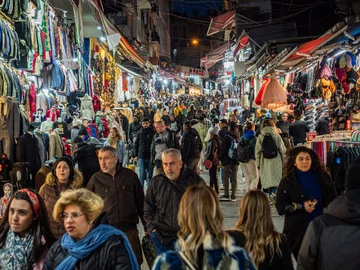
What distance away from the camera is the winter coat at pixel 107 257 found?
11.5 feet

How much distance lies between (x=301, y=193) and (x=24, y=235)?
309cm

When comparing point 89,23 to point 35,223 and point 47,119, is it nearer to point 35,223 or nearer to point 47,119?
point 47,119

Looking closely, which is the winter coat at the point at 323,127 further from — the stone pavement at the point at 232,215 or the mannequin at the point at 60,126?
the mannequin at the point at 60,126

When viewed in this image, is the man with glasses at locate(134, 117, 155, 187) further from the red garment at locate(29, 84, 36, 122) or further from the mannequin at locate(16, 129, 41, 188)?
the mannequin at locate(16, 129, 41, 188)

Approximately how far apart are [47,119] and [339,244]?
Result: 9836mm

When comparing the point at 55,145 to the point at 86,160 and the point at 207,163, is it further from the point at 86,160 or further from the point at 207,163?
the point at 207,163

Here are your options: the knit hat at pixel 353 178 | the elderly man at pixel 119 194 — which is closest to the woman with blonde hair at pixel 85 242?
the knit hat at pixel 353 178

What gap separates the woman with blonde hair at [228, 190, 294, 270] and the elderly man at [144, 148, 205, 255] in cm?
124

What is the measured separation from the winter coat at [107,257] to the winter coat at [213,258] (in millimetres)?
511

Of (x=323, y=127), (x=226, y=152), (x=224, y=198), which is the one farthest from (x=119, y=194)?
(x=323, y=127)

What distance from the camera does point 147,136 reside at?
40.4 ft

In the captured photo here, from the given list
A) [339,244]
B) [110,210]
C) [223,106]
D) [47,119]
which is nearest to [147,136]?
[47,119]

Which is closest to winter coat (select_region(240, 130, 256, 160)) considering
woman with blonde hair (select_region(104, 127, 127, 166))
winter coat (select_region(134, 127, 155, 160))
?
winter coat (select_region(134, 127, 155, 160))

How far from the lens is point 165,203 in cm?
539
